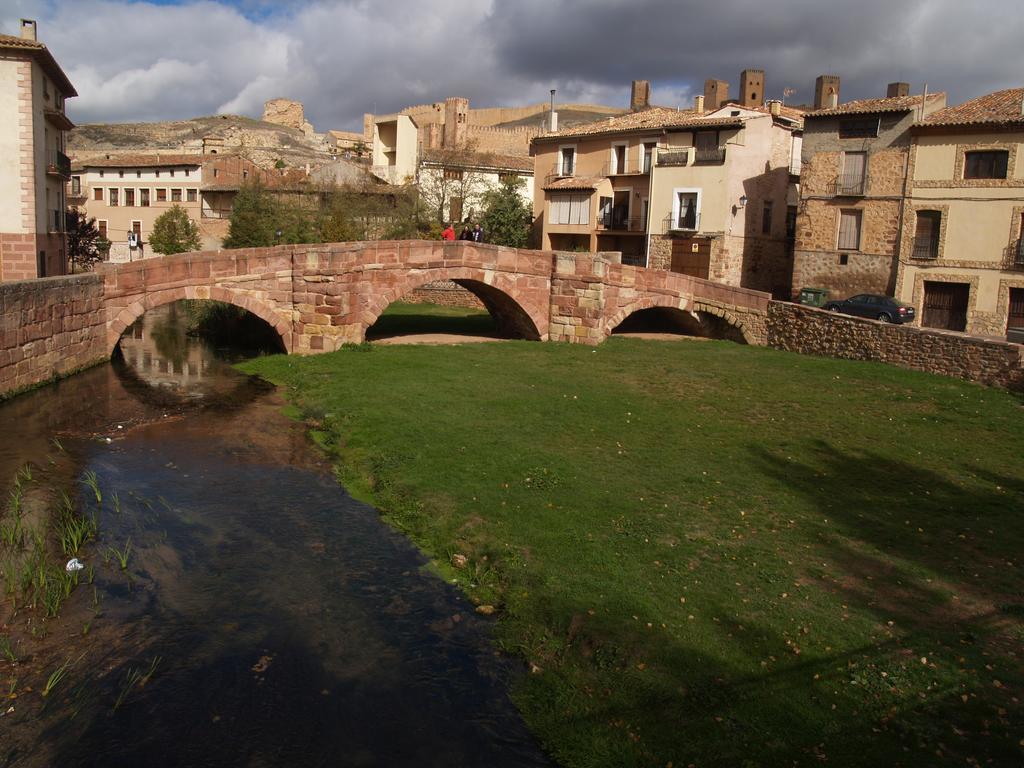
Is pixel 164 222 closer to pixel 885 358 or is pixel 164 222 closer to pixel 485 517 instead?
pixel 885 358

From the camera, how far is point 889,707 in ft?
21.9

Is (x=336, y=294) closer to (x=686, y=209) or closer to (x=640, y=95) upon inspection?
(x=686, y=209)

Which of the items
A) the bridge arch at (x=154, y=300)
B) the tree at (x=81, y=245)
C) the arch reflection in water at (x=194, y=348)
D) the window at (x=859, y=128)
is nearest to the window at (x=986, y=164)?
the window at (x=859, y=128)

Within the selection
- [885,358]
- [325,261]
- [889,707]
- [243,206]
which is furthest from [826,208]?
[889,707]

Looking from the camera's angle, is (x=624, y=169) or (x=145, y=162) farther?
(x=145, y=162)

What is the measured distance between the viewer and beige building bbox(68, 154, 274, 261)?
5416 cm

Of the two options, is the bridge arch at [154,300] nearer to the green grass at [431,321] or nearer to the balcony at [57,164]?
the green grass at [431,321]

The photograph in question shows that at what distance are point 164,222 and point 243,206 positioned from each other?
1101 cm

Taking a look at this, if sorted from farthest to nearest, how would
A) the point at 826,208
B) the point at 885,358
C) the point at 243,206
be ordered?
the point at 243,206 → the point at 826,208 → the point at 885,358

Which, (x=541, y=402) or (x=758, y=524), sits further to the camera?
(x=541, y=402)

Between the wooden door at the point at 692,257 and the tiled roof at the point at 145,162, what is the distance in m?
30.4

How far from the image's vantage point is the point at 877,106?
32562 mm

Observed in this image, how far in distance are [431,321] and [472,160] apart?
24.0 meters

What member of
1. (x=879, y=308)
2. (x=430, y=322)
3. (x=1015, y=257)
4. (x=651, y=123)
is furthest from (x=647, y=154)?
(x=1015, y=257)
